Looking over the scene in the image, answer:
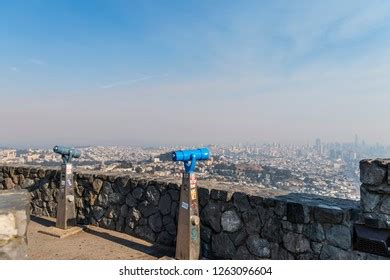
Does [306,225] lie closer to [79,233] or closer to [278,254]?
[278,254]

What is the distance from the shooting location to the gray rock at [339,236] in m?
3.37

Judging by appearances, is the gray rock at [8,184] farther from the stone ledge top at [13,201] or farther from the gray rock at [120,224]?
the stone ledge top at [13,201]

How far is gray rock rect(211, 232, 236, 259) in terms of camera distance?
173 inches

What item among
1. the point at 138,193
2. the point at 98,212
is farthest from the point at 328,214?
the point at 98,212

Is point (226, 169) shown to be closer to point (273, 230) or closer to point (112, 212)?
point (112, 212)

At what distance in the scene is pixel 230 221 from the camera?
4.39m

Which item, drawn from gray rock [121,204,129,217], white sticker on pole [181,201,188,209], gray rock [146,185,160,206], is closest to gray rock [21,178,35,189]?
gray rock [121,204,129,217]


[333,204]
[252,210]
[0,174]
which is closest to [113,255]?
[252,210]

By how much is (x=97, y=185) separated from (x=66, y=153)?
0.79 metres

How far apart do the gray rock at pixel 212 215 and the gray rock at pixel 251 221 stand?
1.25 feet

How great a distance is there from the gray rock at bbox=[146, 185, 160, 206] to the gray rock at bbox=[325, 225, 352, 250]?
2.52 m

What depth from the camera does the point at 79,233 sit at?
5.84m

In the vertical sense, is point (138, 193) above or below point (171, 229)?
above

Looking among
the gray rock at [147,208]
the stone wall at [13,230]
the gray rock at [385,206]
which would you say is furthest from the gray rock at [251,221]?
the stone wall at [13,230]
